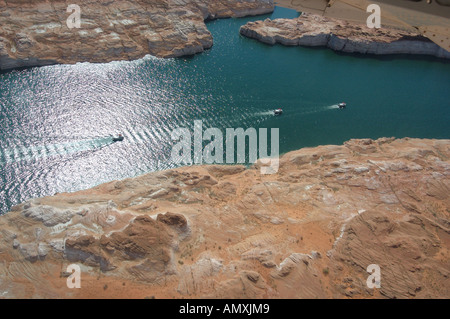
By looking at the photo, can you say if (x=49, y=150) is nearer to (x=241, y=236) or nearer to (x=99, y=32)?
(x=241, y=236)

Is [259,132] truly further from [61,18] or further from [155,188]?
[61,18]

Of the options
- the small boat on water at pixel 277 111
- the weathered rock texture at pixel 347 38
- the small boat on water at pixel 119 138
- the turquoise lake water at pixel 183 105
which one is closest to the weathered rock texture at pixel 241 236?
the turquoise lake water at pixel 183 105

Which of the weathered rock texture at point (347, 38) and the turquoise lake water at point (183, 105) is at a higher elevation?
the weathered rock texture at point (347, 38)

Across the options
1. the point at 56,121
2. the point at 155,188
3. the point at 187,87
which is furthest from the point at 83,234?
the point at 187,87

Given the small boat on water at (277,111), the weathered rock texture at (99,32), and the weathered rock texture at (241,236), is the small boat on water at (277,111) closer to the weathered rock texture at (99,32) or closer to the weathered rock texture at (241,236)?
the weathered rock texture at (241,236)

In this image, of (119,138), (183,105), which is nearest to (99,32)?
(183,105)

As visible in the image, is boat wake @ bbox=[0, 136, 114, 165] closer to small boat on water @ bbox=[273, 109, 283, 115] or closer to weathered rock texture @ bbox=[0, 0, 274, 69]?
weathered rock texture @ bbox=[0, 0, 274, 69]
